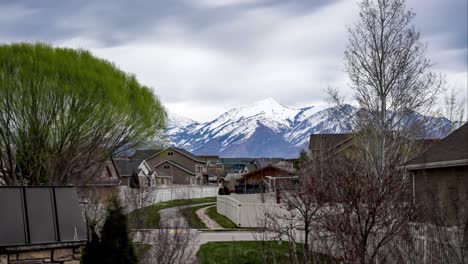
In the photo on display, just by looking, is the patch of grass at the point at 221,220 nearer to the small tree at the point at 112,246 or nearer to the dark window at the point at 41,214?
the small tree at the point at 112,246

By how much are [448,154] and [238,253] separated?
7541 millimetres

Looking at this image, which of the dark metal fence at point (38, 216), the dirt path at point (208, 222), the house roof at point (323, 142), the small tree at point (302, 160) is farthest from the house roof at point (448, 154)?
the dark metal fence at point (38, 216)

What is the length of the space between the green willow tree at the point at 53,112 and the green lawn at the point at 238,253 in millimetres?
7660

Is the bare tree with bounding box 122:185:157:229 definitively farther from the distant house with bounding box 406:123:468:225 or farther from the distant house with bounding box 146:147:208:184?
the distant house with bounding box 146:147:208:184

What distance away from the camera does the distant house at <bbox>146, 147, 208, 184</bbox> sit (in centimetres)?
8950

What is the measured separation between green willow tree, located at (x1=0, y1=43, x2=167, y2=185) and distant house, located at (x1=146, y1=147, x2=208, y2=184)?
201ft

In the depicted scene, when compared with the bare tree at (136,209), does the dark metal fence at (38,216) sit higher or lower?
higher

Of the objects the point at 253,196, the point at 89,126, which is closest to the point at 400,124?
the point at 89,126

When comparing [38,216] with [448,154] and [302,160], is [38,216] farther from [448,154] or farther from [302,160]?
[302,160]

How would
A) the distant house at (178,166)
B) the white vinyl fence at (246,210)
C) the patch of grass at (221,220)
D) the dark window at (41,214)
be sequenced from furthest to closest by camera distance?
1. the distant house at (178,166)
2. the patch of grass at (221,220)
3. the white vinyl fence at (246,210)
4. the dark window at (41,214)

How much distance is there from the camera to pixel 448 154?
789 inches

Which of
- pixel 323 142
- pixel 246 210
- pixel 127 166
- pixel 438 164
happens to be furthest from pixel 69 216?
pixel 127 166

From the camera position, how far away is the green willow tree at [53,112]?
2508 centimetres

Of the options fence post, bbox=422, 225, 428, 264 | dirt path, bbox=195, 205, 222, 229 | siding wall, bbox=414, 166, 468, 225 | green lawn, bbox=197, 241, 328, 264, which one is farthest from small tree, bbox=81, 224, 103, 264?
dirt path, bbox=195, 205, 222, 229
